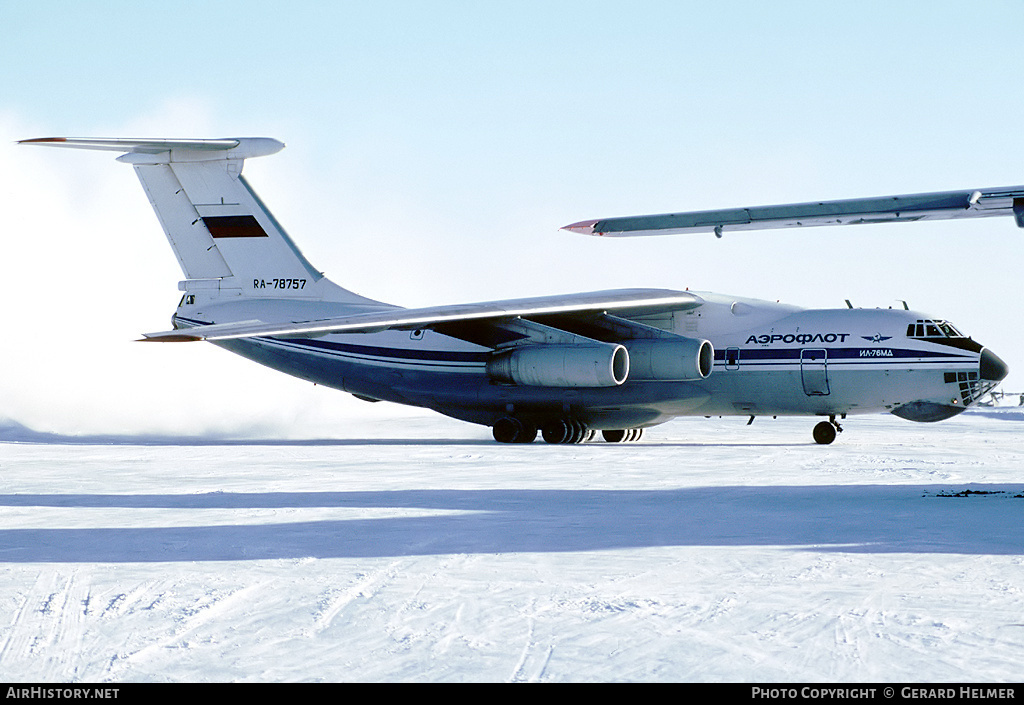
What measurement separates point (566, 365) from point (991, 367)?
6025 mm

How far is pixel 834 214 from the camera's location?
636 cm

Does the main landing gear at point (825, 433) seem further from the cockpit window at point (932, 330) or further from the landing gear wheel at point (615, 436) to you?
the landing gear wheel at point (615, 436)

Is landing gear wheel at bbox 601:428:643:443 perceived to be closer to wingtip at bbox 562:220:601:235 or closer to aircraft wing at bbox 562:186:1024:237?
wingtip at bbox 562:220:601:235

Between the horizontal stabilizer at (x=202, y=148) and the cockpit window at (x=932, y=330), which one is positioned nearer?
the cockpit window at (x=932, y=330)

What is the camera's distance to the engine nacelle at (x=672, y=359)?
15.3 m

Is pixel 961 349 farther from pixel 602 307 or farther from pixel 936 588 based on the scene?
pixel 936 588

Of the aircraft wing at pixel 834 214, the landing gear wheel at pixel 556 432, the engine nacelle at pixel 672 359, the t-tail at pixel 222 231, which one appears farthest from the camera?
the t-tail at pixel 222 231

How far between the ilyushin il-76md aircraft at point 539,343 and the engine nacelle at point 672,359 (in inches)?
0.9

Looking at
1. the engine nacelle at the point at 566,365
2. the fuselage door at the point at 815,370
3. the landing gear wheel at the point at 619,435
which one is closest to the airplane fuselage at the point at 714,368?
the fuselage door at the point at 815,370

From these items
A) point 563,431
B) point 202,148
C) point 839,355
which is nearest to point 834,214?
point 839,355

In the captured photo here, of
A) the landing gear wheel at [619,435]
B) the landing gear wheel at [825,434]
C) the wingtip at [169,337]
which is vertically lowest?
the landing gear wheel at [619,435]

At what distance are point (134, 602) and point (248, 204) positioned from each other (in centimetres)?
1434

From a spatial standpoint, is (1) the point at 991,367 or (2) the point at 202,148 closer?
(1) the point at 991,367

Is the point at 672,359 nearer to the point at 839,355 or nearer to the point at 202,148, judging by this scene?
the point at 839,355
